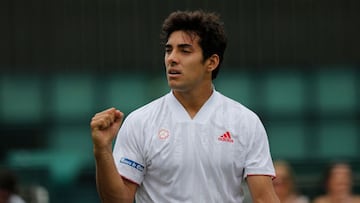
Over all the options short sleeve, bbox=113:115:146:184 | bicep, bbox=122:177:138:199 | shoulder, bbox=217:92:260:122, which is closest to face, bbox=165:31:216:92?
shoulder, bbox=217:92:260:122

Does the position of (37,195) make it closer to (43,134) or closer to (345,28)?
(43,134)

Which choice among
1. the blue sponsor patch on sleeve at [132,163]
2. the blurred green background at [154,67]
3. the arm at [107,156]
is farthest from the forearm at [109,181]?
the blurred green background at [154,67]

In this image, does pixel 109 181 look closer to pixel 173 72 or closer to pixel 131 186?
pixel 131 186

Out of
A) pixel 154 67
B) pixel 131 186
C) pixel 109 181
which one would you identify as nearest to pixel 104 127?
pixel 109 181

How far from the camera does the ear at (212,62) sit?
7.19 m

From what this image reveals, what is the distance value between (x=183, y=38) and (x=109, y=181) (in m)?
0.88

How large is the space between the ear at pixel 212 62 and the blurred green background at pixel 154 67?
27.9 feet

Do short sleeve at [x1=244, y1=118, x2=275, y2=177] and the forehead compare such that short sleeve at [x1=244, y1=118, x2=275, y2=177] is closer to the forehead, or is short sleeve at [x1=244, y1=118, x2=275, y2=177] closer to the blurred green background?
the forehead

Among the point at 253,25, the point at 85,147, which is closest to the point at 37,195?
the point at 85,147

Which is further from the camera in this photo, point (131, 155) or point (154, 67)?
point (154, 67)

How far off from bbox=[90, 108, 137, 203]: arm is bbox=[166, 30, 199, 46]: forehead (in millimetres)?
600

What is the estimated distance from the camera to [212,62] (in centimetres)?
722

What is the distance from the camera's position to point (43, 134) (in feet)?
51.9

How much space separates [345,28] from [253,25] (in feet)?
3.89
